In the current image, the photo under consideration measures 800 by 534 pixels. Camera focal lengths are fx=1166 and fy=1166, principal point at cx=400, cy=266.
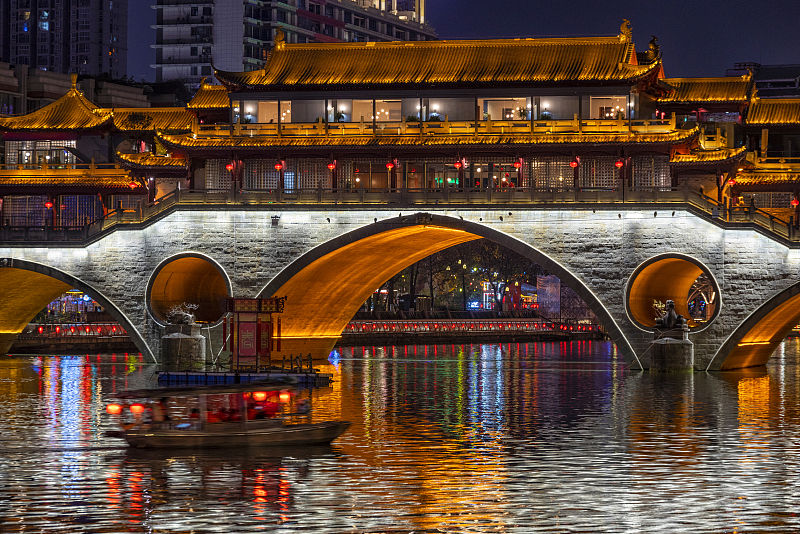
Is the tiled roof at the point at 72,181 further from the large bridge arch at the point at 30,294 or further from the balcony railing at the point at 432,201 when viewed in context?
the large bridge arch at the point at 30,294

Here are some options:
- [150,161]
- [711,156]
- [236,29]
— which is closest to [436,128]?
[711,156]

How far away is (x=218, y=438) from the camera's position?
32.5 metres

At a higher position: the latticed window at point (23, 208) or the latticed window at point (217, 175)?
the latticed window at point (217, 175)

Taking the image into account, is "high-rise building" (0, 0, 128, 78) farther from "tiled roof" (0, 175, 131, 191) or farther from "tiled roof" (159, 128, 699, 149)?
"tiled roof" (159, 128, 699, 149)

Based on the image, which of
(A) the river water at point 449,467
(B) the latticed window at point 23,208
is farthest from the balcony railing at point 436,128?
(A) the river water at point 449,467

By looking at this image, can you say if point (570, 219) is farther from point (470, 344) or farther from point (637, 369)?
point (470, 344)

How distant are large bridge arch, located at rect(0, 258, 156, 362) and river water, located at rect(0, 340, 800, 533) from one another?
1148cm

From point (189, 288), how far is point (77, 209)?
30.2 feet

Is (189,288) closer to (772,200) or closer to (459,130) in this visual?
(459,130)

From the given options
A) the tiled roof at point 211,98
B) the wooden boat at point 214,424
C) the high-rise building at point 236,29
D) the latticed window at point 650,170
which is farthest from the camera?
the high-rise building at point 236,29

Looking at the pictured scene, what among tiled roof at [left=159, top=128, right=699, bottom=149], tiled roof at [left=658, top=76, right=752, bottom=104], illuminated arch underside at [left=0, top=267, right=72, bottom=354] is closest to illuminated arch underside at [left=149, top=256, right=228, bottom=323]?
tiled roof at [left=159, top=128, right=699, bottom=149]

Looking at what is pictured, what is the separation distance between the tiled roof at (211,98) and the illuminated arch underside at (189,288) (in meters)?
9.69

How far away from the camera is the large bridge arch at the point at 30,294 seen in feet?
211

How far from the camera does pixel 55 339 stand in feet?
253
